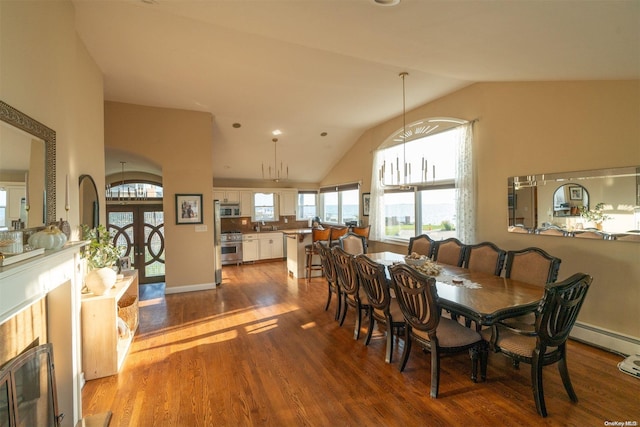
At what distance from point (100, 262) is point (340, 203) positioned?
5956 mm

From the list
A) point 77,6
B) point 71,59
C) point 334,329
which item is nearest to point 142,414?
point 334,329

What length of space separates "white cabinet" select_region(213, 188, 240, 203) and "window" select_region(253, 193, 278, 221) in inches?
20.4

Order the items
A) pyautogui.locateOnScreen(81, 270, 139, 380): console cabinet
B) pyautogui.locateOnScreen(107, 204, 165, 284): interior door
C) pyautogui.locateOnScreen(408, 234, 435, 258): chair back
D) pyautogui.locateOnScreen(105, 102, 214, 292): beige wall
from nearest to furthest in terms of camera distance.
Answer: pyautogui.locateOnScreen(81, 270, 139, 380): console cabinet < pyautogui.locateOnScreen(408, 234, 435, 258): chair back < pyautogui.locateOnScreen(105, 102, 214, 292): beige wall < pyautogui.locateOnScreen(107, 204, 165, 284): interior door

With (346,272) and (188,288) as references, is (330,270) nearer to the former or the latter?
(346,272)

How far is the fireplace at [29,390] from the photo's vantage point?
4.50ft

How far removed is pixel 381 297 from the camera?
2.84m

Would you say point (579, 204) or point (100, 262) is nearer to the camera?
point (100, 262)

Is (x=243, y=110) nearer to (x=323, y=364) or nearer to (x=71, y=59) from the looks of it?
(x=71, y=59)

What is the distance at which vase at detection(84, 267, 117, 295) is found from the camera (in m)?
2.70

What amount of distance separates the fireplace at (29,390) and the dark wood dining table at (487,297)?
2630 mm

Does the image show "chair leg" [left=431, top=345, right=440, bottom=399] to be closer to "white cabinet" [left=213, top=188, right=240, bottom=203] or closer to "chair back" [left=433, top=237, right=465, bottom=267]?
"chair back" [left=433, top=237, right=465, bottom=267]

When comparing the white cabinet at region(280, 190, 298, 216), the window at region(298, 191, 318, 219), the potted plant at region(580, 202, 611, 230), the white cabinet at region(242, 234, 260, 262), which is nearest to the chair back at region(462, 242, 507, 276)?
the potted plant at region(580, 202, 611, 230)

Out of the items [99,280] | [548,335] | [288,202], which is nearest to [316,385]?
[548,335]

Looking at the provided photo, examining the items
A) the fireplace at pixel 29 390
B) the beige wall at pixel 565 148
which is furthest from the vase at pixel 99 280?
the beige wall at pixel 565 148
